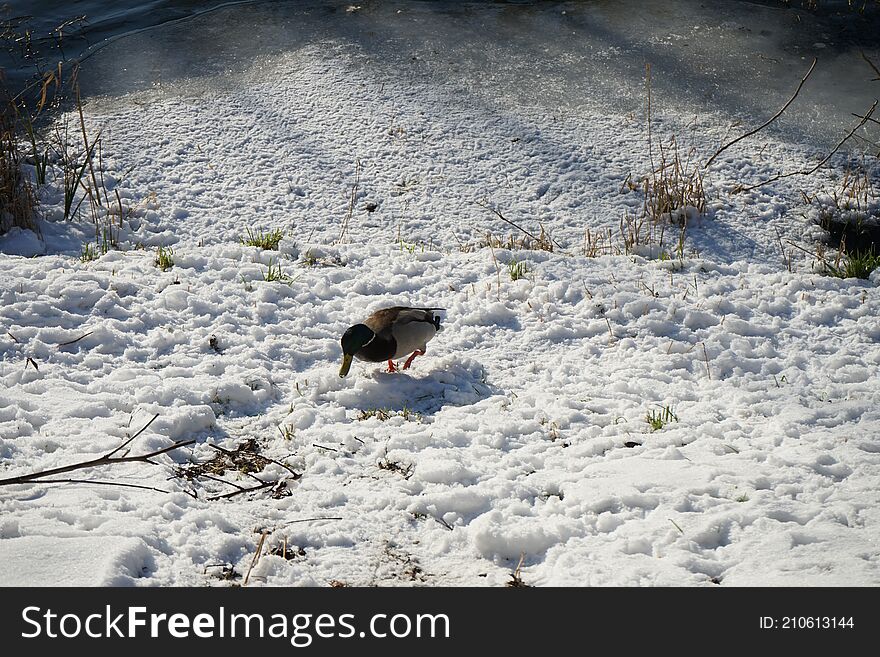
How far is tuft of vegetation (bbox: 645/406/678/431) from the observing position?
3.81 m

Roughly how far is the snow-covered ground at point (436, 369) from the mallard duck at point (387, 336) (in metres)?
0.18

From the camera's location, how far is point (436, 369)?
4.49 m

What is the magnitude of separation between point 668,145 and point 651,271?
196cm

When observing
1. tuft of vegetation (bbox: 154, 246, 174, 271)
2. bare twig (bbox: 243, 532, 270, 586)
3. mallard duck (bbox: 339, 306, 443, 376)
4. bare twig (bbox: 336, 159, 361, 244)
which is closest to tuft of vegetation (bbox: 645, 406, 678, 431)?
mallard duck (bbox: 339, 306, 443, 376)

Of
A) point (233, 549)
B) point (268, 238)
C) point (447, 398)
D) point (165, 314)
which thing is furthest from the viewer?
point (268, 238)

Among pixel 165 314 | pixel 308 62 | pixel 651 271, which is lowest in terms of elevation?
pixel 651 271

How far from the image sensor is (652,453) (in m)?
3.58

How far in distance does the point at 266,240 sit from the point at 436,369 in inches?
75.4

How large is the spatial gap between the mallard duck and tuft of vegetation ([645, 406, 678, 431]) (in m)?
1.20

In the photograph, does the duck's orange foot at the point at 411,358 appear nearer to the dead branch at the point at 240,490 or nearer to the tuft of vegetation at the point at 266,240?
the dead branch at the point at 240,490

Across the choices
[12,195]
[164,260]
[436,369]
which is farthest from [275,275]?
[12,195]

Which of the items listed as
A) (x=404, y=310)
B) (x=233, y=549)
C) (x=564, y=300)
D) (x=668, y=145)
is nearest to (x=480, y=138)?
(x=668, y=145)

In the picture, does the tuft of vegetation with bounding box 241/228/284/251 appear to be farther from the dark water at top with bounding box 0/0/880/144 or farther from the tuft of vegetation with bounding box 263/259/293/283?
the dark water at top with bounding box 0/0/880/144

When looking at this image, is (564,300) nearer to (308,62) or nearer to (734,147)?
(734,147)
